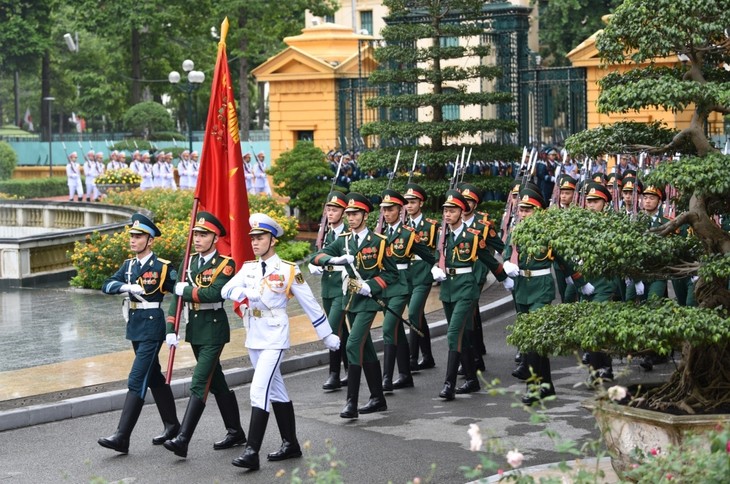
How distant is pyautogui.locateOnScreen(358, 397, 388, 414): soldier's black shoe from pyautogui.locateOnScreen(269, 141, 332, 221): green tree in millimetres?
14598

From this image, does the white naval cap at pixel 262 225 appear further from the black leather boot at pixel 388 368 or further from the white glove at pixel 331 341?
the black leather boot at pixel 388 368

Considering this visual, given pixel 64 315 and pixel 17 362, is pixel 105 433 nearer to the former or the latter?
pixel 17 362

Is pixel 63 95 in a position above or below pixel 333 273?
above

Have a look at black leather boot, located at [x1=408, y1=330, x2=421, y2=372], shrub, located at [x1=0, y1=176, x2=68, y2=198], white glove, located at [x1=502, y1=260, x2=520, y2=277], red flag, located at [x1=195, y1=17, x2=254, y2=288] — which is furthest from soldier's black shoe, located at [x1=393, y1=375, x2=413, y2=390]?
shrub, located at [x1=0, y1=176, x2=68, y2=198]

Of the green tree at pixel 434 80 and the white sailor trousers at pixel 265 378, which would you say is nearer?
the white sailor trousers at pixel 265 378

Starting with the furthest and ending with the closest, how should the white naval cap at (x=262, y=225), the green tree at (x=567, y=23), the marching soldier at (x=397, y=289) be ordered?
the green tree at (x=567, y=23)
the marching soldier at (x=397, y=289)
the white naval cap at (x=262, y=225)

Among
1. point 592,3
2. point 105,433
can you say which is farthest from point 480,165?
point 592,3

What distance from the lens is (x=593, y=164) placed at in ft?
73.8

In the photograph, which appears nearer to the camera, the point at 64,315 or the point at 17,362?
the point at 17,362

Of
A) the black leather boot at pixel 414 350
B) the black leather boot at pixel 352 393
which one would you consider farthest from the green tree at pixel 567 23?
the black leather boot at pixel 352 393

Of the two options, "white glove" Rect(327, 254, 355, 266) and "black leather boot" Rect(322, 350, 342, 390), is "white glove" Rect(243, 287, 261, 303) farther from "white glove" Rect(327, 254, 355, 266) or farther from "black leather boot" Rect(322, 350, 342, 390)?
"black leather boot" Rect(322, 350, 342, 390)

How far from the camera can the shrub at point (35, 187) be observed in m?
44.5

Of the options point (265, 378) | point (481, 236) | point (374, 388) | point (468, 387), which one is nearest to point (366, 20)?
point (481, 236)

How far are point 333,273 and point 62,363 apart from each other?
2.97 m
